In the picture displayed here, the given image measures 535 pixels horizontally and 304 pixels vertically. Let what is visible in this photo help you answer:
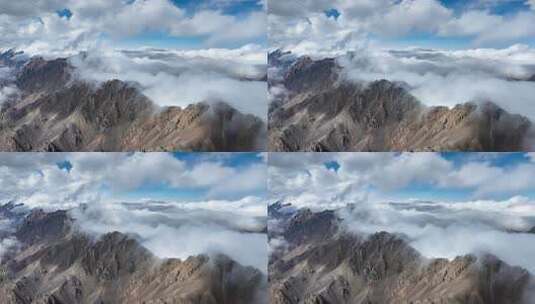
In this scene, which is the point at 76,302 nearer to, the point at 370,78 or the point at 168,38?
the point at 168,38

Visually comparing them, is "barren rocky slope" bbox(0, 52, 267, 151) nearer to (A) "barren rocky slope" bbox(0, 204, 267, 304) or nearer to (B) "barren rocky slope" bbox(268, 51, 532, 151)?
(B) "barren rocky slope" bbox(268, 51, 532, 151)

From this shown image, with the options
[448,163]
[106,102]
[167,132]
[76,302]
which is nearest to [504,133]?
[448,163]

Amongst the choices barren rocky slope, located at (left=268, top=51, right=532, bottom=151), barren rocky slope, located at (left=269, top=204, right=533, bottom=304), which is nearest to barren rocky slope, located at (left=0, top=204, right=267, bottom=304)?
barren rocky slope, located at (left=269, top=204, right=533, bottom=304)

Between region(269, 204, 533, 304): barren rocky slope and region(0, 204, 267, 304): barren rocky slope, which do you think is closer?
region(269, 204, 533, 304): barren rocky slope

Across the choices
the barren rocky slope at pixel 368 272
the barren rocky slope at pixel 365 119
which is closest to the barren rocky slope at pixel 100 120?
the barren rocky slope at pixel 365 119

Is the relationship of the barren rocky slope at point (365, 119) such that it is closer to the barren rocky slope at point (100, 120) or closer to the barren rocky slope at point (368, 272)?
the barren rocky slope at point (100, 120)

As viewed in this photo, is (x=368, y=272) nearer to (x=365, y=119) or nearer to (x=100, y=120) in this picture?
(x=365, y=119)
